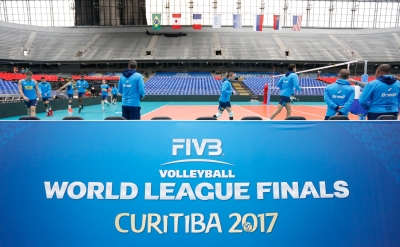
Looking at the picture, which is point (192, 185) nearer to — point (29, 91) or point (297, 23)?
point (29, 91)

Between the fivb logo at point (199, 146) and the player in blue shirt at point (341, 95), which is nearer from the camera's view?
the fivb logo at point (199, 146)

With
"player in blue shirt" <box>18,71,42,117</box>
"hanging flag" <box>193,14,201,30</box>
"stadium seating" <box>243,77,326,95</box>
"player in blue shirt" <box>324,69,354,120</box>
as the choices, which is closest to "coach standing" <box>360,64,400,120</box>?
"player in blue shirt" <box>324,69,354,120</box>

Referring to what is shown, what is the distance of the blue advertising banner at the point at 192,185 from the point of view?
8.43ft

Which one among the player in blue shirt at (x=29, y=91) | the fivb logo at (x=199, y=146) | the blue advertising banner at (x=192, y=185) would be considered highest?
the player in blue shirt at (x=29, y=91)

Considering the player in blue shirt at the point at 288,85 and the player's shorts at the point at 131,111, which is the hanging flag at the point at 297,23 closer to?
the player in blue shirt at the point at 288,85

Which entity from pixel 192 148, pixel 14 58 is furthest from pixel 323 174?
pixel 14 58

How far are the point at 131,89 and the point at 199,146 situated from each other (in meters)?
3.34

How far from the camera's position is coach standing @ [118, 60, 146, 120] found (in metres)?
5.38

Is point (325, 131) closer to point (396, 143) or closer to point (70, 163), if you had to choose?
point (396, 143)

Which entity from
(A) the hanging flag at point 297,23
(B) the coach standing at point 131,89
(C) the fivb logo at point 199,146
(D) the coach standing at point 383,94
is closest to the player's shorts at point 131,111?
(B) the coach standing at point 131,89

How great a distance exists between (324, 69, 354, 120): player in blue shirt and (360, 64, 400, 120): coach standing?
65 cm

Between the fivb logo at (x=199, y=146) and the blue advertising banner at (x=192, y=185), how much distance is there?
A: 0.04ft

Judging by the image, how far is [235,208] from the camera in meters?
2.62

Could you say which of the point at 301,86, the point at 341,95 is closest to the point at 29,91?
the point at 341,95
